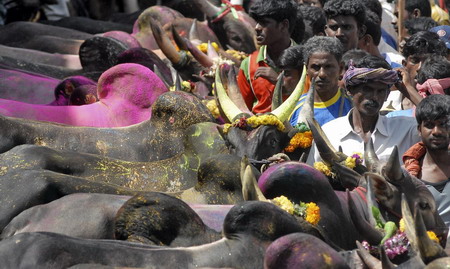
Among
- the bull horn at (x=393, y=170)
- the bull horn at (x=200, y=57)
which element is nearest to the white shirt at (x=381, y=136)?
the bull horn at (x=393, y=170)

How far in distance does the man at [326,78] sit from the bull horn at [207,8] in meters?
3.80

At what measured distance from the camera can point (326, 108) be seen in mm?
7051

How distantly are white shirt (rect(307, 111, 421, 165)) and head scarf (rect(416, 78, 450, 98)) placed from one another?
0.70 m

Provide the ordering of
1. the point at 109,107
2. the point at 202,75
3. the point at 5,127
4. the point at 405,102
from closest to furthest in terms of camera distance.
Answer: the point at 5,127 → the point at 109,107 → the point at 405,102 → the point at 202,75

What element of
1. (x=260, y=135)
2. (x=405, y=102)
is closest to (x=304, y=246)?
(x=260, y=135)

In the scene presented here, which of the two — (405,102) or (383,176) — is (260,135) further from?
(405,102)

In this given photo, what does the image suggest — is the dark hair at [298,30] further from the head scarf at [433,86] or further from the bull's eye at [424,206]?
the bull's eye at [424,206]

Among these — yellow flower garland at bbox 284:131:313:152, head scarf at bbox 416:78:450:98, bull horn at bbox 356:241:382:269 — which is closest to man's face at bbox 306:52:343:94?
head scarf at bbox 416:78:450:98

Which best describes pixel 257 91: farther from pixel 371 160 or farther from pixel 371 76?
pixel 371 160

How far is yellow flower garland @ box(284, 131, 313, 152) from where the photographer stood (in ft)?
20.9

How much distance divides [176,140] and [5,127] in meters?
1.00

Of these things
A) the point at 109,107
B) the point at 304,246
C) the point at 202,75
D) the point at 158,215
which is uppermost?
the point at 304,246

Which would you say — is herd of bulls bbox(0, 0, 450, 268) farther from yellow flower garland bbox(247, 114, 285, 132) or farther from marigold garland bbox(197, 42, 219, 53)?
marigold garland bbox(197, 42, 219, 53)

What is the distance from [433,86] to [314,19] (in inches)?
105
